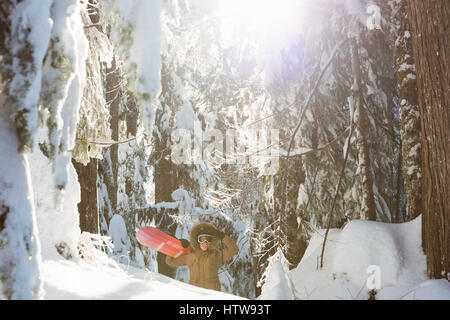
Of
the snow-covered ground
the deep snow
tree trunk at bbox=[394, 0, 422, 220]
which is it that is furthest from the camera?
tree trunk at bbox=[394, 0, 422, 220]

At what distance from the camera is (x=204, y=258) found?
621 centimetres

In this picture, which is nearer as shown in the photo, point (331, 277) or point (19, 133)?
point (19, 133)

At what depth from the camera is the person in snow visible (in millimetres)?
6176

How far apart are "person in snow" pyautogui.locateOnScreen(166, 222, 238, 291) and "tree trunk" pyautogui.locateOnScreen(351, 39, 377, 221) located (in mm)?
2275

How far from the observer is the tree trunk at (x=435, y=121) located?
3.09 m

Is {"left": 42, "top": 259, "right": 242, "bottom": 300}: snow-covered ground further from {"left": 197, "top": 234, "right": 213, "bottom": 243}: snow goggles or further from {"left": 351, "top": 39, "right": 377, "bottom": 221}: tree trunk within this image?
{"left": 197, "top": 234, "right": 213, "bottom": 243}: snow goggles

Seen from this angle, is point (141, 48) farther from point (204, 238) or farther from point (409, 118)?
point (204, 238)

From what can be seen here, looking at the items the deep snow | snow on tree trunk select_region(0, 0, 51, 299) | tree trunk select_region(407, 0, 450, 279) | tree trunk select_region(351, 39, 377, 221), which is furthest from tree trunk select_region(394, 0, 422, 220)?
snow on tree trunk select_region(0, 0, 51, 299)

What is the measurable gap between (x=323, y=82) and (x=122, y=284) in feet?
13.9

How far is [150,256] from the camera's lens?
11.4 meters

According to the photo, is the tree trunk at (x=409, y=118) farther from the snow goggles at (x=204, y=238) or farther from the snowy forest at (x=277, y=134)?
the snow goggles at (x=204, y=238)

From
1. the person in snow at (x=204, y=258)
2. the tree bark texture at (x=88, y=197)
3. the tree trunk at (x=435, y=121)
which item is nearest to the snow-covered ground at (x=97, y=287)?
the tree bark texture at (x=88, y=197)

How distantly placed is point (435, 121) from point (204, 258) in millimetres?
4027

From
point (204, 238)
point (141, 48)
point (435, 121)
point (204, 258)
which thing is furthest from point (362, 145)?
point (141, 48)
